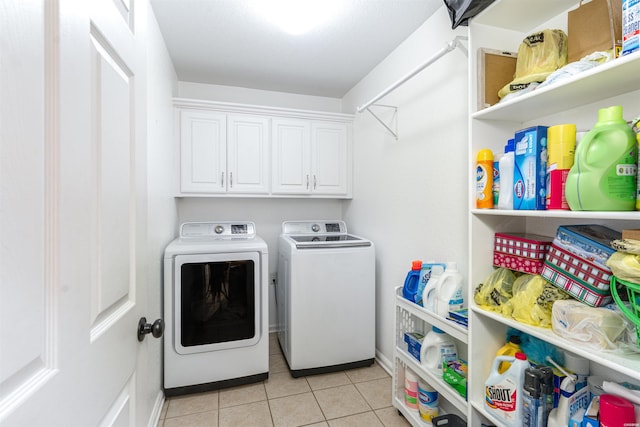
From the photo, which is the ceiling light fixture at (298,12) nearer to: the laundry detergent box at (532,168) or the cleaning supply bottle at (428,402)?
the laundry detergent box at (532,168)

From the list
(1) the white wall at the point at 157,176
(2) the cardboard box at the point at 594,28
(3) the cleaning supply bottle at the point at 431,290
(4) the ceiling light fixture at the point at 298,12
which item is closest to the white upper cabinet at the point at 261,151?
(1) the white wall at the point at 157,176

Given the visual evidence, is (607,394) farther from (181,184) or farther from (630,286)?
(181,184)

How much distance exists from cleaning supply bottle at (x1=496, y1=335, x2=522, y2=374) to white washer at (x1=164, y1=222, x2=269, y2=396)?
1550 mm

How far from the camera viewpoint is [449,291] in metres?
1.62

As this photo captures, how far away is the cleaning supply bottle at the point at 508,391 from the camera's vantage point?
1155 millimetres

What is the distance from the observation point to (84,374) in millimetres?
581

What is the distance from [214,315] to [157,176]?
41.4 inches

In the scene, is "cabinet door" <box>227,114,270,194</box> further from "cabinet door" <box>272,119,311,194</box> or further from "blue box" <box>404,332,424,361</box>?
"blue box" <box>404,332,424,361</box>

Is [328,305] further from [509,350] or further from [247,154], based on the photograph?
[247,154]

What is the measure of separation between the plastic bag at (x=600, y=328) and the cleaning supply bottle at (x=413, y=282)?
87 centimetres

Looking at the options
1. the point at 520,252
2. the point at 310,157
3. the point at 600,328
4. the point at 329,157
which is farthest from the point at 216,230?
the point at 600,328

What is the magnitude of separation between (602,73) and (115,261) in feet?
4.70

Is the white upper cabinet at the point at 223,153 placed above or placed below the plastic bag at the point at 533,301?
above

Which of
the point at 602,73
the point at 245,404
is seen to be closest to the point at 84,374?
the point at 602,73
